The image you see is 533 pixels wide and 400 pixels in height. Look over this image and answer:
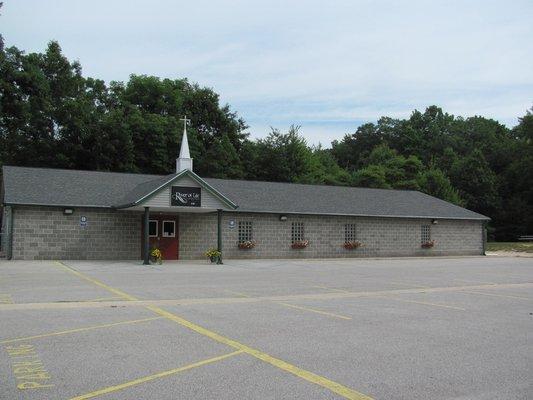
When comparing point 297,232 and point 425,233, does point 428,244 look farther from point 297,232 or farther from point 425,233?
point 297,232

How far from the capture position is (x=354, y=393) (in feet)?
19.7

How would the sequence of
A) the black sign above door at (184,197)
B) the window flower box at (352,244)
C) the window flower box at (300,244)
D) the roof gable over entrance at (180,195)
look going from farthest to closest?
the window flower box at (352,244)
the window flower box at (300,244)
the black sign above door at (184,197)
the roof gable over entrance at (180,195)

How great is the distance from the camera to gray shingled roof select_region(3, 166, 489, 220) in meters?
27.5

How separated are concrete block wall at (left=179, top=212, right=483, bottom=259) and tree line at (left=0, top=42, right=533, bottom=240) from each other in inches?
769

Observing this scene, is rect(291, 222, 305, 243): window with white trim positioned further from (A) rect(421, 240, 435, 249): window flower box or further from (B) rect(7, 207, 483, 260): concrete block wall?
(A) rect(421, 240, 435, 249): window flower box

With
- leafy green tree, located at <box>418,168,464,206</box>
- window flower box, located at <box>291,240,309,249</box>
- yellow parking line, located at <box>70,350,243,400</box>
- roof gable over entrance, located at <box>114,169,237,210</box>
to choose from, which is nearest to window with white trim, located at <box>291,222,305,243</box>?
window flower box, located at <box>291,240,309,249</box>

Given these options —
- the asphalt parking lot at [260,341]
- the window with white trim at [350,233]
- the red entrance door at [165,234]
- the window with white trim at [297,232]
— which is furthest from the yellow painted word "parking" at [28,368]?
the window with white trim at [350,233]

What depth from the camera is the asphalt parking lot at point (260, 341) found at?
245 inches

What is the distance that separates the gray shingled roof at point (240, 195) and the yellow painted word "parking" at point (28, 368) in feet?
63.5

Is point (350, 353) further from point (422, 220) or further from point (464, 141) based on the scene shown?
point (464, 141)

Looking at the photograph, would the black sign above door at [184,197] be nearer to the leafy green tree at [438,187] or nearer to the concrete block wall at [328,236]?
the concrete block wall at [328,236]

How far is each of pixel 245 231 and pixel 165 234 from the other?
4.35 metres

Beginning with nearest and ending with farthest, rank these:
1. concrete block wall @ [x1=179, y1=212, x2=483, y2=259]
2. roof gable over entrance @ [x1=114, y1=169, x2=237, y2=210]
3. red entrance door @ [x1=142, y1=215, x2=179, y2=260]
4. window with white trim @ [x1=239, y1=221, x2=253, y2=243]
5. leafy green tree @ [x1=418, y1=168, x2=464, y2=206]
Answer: roof gable over entrance @ [x1=114, y1=169, x2=237, y2=210], red entrance door @ [x1=142, y1=215, x2=179, y2=260], concrete block wall @ [x1=179, y1=212, x2=483, y2=259], window with white trim @ [x1=239, y1=221, x2=253, y2=243], leafy green tree @ [x1=418, y1=168, x2=464, y2=206]

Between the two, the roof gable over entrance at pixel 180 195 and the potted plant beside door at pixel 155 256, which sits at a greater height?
the roof gable over entrance at pixel 180 195
